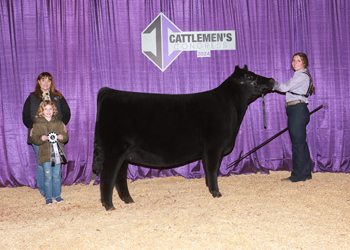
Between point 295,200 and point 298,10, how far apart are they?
2991 mm

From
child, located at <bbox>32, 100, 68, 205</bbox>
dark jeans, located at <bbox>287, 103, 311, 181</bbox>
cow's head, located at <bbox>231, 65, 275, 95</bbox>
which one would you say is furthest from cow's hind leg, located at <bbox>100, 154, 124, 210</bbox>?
dark jeans, located at <bbox>287, 103, 311, 181</bbox>

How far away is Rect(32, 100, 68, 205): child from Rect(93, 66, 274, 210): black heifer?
0.65m

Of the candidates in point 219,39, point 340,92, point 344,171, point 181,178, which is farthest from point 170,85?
point 344,171

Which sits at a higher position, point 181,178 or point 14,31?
point 14,31

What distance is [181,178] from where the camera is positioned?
182 inches

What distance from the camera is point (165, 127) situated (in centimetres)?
308

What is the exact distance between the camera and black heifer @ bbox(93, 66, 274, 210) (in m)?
2.94

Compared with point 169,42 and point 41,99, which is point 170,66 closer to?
point 169,42

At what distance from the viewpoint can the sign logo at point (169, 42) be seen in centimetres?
460

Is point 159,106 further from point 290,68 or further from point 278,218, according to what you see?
point 290,68

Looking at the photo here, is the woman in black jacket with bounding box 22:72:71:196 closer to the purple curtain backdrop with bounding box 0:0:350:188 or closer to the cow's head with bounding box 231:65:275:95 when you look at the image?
the purple curtain backdrop with bounding box 0:0:350:188

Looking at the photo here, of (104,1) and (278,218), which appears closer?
(278,218)

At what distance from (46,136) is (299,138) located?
3.07 m

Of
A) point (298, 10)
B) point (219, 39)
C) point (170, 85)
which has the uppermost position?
point (298, 10)
